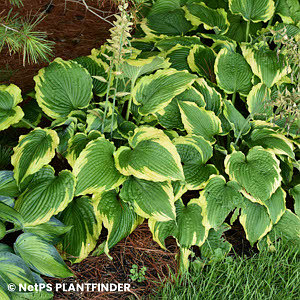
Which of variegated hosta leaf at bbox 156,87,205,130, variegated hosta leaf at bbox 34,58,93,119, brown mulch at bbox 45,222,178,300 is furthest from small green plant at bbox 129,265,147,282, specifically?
variegated hosta leaf at bbox 34,58,93,119

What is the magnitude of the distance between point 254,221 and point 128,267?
665 mm

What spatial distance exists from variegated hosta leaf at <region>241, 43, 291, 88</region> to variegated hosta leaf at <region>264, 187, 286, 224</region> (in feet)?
2.18

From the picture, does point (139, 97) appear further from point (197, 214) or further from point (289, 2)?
point (289, 2)

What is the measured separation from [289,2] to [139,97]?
1423mm

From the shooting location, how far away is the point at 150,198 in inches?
68.4

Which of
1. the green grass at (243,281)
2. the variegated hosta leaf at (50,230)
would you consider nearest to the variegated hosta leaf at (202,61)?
the green grass at (243,281)

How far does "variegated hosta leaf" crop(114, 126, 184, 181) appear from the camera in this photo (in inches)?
65.9

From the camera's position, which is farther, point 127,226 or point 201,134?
point 201,134

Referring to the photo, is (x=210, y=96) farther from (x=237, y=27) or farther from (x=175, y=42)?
(x=237, y=27)

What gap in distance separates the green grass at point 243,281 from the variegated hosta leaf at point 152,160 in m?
0.49

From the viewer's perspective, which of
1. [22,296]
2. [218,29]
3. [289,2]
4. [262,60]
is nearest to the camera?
[22,296]

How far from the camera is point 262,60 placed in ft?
7.45

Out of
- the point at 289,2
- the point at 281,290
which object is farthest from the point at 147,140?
the point at 289,2

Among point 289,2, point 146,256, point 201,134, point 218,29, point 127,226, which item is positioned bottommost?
point 146,256
